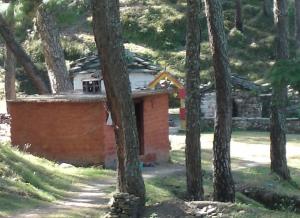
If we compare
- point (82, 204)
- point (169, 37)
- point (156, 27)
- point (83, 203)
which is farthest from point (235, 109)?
point (82, 204)

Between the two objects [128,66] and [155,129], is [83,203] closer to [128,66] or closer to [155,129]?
[155,129]

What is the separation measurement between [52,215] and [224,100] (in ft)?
16.5

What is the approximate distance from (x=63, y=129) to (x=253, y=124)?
17405mm

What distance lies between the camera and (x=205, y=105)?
37750mm

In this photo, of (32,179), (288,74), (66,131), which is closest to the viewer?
(288,74)

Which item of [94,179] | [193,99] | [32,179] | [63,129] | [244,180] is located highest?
[193,99]

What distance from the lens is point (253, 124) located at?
36.8 metres

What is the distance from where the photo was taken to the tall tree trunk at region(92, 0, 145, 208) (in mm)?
12453

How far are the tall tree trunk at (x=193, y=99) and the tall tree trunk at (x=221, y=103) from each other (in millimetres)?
517

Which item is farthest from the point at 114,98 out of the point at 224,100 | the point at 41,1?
the point at 41,1

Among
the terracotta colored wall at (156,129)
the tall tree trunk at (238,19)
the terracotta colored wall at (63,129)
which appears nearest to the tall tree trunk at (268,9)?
the tall tree trunk at (238,19)

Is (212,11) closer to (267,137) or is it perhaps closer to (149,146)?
(149,146)

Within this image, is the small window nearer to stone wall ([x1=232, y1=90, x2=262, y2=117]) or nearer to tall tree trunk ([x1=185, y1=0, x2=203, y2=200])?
stone wall ([x1=232, y1=90, x2=262, y2=117])

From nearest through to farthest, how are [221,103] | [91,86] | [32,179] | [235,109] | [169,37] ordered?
[221,103]
[32,179]
[91,86]
[235,109]
[169,37]
